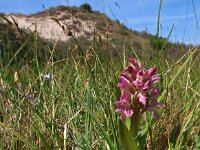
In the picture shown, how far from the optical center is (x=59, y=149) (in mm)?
1597

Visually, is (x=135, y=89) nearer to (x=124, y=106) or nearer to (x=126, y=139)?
(x=124, y=106)

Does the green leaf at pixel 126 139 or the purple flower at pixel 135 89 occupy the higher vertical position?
the purple flower at pixel 135 89

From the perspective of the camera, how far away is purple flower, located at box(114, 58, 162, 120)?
129 cm

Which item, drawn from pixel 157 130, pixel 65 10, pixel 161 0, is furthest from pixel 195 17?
pixel 65 10

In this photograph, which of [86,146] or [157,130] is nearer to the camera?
[86,146]

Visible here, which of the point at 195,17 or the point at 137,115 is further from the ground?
the point at 195,17

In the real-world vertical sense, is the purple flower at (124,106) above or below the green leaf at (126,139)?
above

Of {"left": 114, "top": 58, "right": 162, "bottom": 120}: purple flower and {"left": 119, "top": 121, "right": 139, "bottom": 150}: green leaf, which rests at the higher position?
{"left": 114, "top": 58, "right": 162, "bottom": 120}: purple flower

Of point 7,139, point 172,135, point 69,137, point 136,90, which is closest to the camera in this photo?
point 136,90

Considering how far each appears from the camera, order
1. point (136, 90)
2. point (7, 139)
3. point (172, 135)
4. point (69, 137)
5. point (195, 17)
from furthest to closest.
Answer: point (195, 17) → point (69, 137) → point (7, 139) → point (172, 135) → point (136, 90)

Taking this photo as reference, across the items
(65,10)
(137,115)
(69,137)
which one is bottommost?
(69,137)

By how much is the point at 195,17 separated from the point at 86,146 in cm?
122

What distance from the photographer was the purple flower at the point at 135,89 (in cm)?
129

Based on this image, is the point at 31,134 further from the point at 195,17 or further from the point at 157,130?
the point at 195,17
